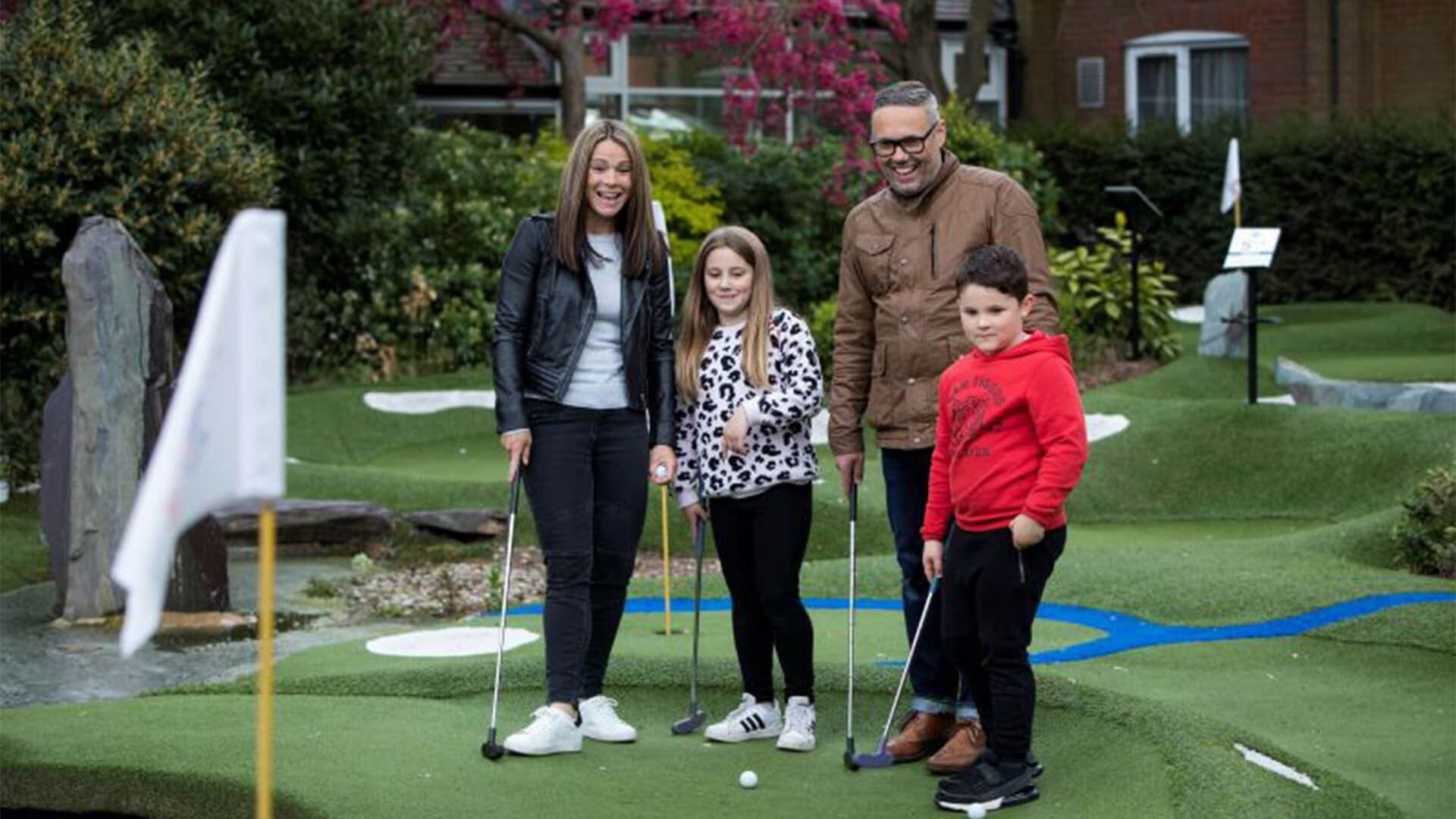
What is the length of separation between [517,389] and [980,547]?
1.40 meters

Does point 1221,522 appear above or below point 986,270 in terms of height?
below

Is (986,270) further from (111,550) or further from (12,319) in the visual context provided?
(12,319)

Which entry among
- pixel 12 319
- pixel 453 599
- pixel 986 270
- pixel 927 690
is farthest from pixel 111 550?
pixel 986 270

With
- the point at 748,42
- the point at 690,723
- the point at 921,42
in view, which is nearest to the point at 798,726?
the point at 690,723

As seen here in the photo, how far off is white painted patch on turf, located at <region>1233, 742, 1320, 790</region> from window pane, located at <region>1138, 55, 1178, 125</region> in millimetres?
20638

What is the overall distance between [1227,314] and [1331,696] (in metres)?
10.9

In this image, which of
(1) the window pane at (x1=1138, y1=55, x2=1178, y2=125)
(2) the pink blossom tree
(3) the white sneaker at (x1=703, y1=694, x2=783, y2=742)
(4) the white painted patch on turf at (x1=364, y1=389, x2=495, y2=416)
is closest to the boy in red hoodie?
(3) the white sneaker at (x1=703, y1=694, x2=783, y2=742)

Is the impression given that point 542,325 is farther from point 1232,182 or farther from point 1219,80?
point 1219,80

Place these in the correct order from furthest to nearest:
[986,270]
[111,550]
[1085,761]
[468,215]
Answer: [468,215], [111,550], [1085,761], [986,270]

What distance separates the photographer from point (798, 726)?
6.13 meters

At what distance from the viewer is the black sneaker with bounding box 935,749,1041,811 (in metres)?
5.41

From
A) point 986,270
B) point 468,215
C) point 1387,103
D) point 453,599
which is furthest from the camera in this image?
point 1387,103

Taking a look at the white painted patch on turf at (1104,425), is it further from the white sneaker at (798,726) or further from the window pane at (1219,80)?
the window pane at (1219,80)

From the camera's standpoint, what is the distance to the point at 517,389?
236 inches
